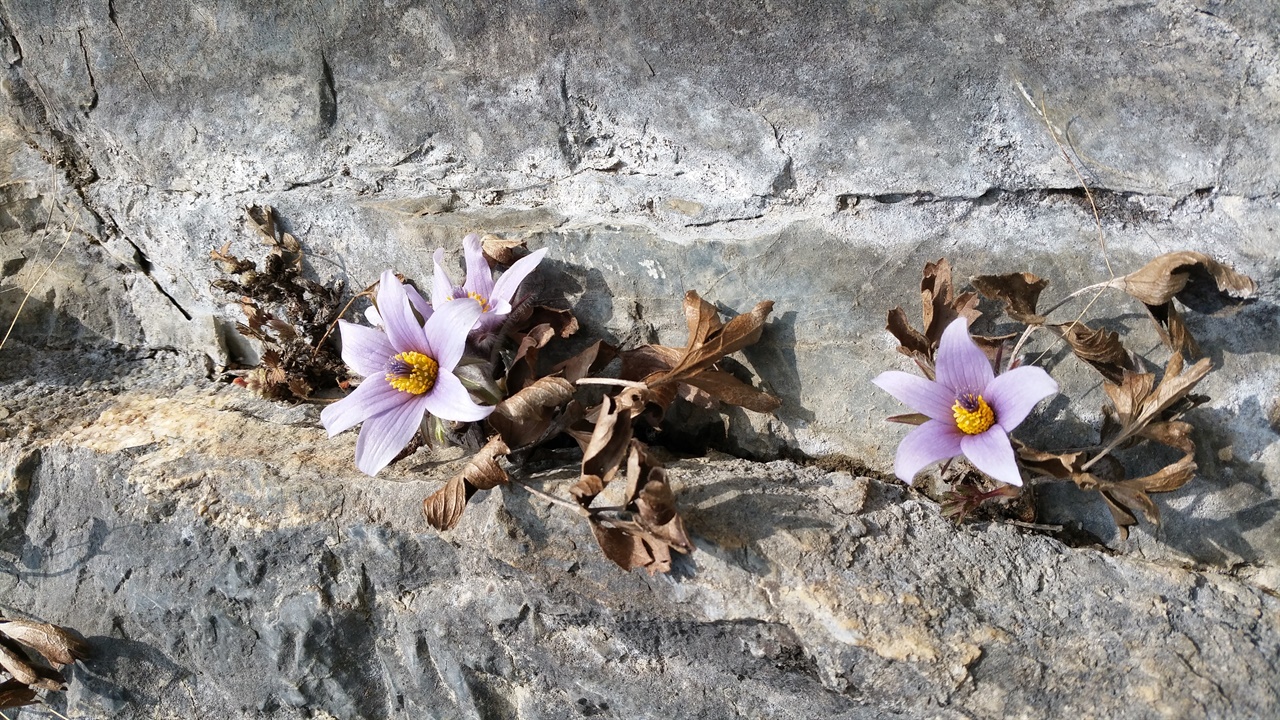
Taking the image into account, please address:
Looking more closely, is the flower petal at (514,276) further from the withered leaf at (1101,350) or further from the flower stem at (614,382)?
the withered leaf at (1101,350)

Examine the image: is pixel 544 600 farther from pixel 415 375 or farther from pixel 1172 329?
pixel 1172 329

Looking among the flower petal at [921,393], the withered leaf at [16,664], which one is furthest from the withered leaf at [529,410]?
the withered leaf at [16,664]

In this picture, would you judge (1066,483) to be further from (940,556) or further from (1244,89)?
(1244,89)

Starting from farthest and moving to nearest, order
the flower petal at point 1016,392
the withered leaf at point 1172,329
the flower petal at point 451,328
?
the flower petal at point 451,328 < the withered leaf at point 1172,329 < the flower petal at point 1016,392

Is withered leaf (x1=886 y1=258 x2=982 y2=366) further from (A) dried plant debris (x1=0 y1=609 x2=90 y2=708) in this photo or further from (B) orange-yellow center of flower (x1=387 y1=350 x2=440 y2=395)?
(A) dried plant debris (x1=0 y1=609 x2=90 y2=708)

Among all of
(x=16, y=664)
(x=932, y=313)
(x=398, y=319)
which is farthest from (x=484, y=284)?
(x=16, y=664)

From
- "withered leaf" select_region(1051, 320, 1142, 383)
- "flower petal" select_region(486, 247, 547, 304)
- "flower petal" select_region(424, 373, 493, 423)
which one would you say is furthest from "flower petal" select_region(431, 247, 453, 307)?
"withered leaf" select_region(1051, 320, 1142, 383)

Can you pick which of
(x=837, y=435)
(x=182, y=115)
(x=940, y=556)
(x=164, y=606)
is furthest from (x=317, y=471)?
(x=940, y=556)
